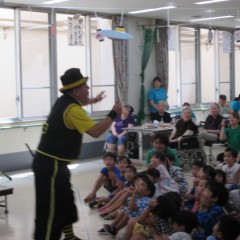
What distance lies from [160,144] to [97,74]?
14.7 feet

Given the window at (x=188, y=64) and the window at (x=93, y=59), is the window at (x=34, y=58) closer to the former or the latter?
the window at (x=93, y=59)

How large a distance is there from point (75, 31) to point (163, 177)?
4467 mm

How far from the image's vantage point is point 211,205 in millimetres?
3797

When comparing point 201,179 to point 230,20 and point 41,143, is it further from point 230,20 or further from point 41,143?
point 230,20

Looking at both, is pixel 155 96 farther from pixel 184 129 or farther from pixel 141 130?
pixel 184 129

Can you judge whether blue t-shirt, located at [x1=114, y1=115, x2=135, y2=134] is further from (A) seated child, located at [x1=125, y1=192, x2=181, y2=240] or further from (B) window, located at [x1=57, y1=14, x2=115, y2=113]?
(A) seated child, located at [x1=125, y1=192, x2=181, y2=240]

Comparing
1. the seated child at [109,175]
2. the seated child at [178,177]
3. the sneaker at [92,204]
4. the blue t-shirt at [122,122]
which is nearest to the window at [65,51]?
the blue t-shirt at [122,122]

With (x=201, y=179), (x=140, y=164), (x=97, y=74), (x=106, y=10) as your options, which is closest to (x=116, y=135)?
(x=140, y=164)

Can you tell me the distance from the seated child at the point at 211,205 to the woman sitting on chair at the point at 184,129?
3702mm

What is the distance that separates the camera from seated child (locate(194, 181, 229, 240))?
370cm

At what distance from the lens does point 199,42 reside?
12047mm

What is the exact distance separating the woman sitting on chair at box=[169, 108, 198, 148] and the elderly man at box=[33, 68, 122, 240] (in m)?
4.47

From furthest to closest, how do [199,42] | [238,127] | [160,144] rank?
[199,42], [238,127], [160,144]

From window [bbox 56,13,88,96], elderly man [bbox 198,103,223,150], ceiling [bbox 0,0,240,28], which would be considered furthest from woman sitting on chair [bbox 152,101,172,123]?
ceiling [bbox 0,0,240,28]
